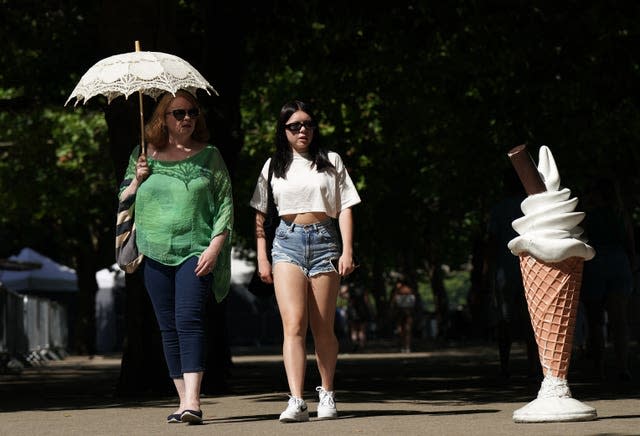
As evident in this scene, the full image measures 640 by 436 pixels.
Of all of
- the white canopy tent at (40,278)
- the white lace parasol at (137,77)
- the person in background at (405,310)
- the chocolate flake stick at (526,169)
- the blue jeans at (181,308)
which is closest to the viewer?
the chocolate flake stick at (526,169)

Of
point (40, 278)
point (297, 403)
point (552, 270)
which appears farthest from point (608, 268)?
point (40, 278)

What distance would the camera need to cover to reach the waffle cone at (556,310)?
913 centimetres

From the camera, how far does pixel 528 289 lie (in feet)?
30.6

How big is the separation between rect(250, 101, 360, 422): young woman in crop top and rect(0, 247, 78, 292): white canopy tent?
28.2 m

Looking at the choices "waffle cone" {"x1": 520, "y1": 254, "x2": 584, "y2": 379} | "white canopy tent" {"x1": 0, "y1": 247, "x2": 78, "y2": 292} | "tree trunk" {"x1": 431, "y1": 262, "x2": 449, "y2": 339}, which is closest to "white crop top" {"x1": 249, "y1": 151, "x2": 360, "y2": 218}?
"waffle cone" {"x1": 520, "y1": 254, "x2": 584, "y2": 379}

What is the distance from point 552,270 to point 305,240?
153cm

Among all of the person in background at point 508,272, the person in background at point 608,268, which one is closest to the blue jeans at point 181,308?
the person in background at point 508,272

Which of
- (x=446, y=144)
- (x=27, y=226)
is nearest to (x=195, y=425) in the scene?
(x=446, y=144)

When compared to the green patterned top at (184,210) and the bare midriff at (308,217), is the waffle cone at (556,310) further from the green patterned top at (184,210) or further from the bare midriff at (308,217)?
the green patterned top at (184,210)

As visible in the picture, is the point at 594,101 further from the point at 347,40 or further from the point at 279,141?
the point at 279,141

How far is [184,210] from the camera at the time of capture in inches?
375

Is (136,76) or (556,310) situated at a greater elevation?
(136,76)

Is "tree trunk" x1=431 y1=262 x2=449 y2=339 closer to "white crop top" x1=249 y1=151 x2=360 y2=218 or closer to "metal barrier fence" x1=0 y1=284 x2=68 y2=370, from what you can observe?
"metal barrier fence" x1=0 y1=284 x2=68 y2=370

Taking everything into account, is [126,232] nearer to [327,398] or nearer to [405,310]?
[327,398]
